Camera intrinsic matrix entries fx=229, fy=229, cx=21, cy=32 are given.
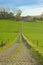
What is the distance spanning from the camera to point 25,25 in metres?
55.1

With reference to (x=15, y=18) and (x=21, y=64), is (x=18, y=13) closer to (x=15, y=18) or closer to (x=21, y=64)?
(x=15, y=18)

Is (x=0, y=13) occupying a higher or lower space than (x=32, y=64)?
lower

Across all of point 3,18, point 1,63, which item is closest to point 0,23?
point 3,18

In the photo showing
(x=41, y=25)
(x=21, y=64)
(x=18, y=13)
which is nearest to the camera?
(x=21, y=64)

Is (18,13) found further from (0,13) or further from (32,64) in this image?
(32,64)

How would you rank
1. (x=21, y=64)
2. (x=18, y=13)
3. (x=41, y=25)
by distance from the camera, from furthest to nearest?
(x=18, y=13)
(x=41, y=25)
(x=21, y=64)

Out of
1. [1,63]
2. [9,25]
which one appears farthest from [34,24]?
[1,63]

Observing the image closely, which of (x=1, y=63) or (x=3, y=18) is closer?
(x=1, y=63)

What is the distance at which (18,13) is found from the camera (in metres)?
54.8

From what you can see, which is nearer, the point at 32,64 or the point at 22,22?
the point at 32,64

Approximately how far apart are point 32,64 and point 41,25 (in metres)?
39.5

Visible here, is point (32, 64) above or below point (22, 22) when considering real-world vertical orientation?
above

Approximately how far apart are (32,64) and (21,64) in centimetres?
52

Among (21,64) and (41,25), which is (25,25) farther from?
(21,64)
